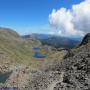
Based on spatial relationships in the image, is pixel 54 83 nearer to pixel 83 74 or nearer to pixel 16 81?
pixel 83 74

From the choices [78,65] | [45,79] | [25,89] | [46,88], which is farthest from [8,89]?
[78,65]

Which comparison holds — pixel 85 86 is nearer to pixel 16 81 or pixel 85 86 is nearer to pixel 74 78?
pixel 74 78

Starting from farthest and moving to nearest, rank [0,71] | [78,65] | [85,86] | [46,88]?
1. [0,71]
2. [78,65]
3. [46,88]
4. [85,86]

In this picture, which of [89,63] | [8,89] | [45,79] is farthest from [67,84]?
[8,89]

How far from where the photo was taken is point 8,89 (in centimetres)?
9738

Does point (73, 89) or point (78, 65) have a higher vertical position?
point (78, 65)

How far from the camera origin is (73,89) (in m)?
69.4

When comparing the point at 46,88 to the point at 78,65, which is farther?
the point at 78,65

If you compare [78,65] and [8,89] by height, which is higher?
[78,65]

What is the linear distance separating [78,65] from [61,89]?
19759mm

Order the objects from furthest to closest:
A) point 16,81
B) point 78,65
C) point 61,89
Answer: point 16,81
point 78,65
point 61,89

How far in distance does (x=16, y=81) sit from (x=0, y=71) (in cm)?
5980

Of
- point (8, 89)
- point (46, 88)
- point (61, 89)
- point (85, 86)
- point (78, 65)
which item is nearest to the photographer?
point (85, 86)

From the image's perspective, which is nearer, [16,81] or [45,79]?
[45,79]
